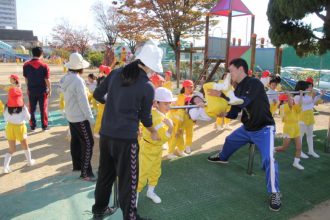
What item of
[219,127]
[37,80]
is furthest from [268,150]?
[37,80]

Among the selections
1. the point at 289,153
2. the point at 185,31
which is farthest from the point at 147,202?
the point at 185,31

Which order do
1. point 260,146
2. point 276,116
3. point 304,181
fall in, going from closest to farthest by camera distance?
point 260,146
point 304,181
point 276,116

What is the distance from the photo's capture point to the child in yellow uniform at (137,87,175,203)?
3.32 meters

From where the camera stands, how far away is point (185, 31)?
19.2 m

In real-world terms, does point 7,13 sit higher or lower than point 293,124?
higher

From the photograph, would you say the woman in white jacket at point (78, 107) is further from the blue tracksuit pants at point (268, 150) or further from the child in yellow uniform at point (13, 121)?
the blue tracksuit pants at point (268, 150)

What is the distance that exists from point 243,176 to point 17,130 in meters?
3.50

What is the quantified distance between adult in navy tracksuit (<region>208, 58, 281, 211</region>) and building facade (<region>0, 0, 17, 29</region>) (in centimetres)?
12931

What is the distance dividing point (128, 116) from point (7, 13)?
13575 centimetres

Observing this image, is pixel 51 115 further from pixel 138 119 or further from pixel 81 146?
pixel 138 119

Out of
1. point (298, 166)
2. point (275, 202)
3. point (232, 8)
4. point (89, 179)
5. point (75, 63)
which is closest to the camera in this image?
point (275, 202)

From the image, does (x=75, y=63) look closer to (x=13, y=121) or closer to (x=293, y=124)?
(x=13, y=121)

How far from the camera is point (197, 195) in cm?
384

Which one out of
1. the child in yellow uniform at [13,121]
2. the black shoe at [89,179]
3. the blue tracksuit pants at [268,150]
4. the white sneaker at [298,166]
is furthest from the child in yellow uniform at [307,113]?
the child in yellow uniform at [13,121]
